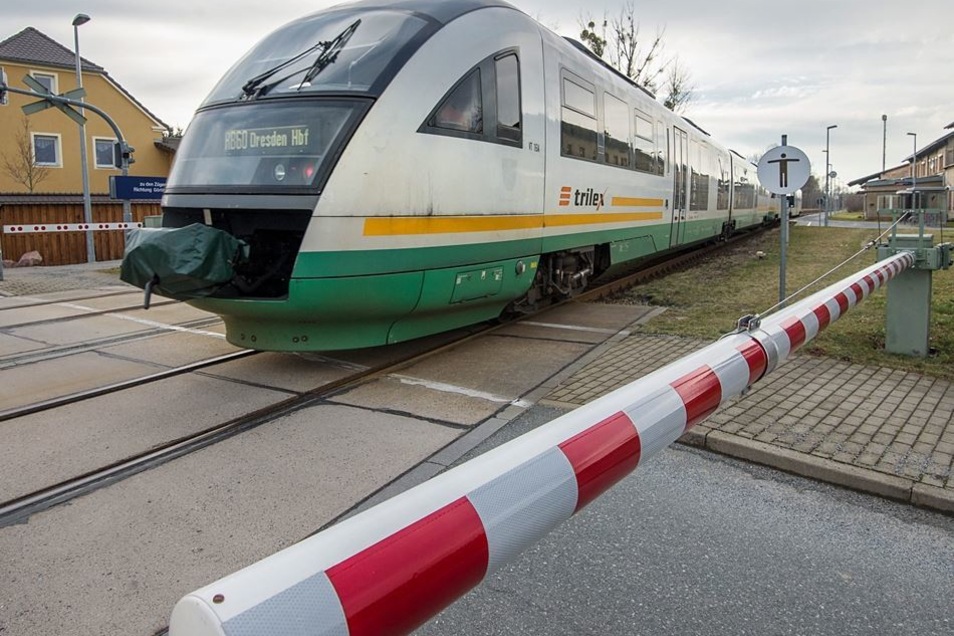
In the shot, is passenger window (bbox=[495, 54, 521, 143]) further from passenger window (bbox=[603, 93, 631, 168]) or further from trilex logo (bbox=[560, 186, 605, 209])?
passenger window (bbox=[603, 93, 631, 168])

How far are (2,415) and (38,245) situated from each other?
19955 mm

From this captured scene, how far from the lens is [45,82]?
34.4 m

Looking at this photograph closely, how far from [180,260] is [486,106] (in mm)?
2945

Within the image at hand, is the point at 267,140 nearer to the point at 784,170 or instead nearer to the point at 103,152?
the point at 784,170

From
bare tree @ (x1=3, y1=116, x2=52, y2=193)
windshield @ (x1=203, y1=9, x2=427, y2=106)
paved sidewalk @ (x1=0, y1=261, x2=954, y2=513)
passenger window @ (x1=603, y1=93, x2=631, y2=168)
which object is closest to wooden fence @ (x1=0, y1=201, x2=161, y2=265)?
bare tree @ (x1=3, y1=116, x2=52, y2=193)

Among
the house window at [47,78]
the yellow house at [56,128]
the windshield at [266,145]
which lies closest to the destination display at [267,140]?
the windshield at [266,145]

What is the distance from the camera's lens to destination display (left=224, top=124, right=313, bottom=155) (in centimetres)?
524

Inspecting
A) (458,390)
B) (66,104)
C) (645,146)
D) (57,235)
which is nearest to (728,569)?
(458,390)

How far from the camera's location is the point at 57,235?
2189cm

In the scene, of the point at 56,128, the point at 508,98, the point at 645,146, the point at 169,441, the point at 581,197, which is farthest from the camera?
the point at 56,128

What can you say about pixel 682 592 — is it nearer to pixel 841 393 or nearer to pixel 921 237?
pixel 841 393

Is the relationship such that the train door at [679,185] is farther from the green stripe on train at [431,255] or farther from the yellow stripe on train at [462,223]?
the yellow stripe on train at [462,223]

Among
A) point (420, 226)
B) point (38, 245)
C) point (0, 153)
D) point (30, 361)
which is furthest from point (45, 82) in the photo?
point (420, 226)

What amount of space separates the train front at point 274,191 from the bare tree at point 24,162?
107 feet
